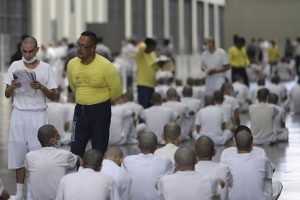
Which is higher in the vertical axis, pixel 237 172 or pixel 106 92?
pixel 106 92

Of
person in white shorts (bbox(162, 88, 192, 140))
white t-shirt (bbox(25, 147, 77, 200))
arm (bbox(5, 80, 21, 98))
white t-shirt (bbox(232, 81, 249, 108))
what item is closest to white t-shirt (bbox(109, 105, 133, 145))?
person in white shorts (bbox(162, 88, 192, 140))

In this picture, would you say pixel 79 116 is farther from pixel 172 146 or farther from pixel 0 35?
pixel 0 35

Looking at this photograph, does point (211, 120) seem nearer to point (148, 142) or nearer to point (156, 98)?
point (156, 98)

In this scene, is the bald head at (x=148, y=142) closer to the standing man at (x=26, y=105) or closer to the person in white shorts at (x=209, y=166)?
the person in white shorts at (x=209, y=166)

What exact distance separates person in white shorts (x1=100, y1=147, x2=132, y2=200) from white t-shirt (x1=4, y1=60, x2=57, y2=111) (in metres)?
2.03

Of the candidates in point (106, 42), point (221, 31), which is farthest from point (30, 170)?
point (221, 31)

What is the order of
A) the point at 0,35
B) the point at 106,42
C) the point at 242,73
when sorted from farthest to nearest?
the point at 106,42 < the point at 0,35 < the point at 242,73

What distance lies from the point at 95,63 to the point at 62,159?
58.7 inches

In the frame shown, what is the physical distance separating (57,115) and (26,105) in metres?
6.87

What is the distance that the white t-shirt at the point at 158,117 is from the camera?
1872 cm

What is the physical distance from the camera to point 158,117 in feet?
61.6

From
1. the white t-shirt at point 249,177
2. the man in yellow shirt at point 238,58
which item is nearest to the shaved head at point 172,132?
the white t-shirt at point 249,177

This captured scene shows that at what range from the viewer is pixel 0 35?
34125 mm

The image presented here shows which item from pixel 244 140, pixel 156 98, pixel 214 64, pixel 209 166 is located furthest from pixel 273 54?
pixel 209 166
